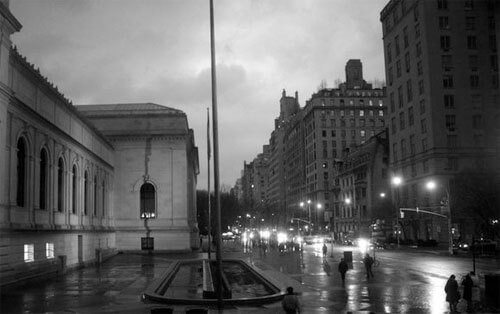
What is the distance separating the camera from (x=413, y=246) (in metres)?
82.7

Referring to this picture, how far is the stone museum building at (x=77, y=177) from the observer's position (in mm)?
30266

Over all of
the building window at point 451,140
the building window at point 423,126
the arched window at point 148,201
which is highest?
the building window at point 423,126

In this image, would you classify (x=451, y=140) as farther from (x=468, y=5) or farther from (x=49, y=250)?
(x=49, y=250)

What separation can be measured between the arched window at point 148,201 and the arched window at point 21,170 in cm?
3452

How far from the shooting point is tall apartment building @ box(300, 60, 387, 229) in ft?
498

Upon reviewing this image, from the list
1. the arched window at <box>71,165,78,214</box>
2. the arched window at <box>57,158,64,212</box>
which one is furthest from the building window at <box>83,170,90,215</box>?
the arched window at <box>57,158,64,212</box>

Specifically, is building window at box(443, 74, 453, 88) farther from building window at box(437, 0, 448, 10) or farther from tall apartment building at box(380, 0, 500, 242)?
building window at box(437, 0, 448, 10)

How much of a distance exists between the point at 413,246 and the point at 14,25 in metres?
67.5

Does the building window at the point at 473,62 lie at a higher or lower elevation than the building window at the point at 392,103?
higher

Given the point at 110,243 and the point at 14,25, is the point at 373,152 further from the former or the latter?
the point at 14,25

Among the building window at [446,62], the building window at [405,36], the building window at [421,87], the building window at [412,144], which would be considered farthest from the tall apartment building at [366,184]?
the building window at [446,62]

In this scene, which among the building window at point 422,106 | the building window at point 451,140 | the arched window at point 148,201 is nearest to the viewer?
the arched window at point 148,201

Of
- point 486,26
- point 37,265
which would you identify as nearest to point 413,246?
point 486,26

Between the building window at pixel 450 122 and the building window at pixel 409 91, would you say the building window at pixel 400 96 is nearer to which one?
the building window at pixel 409 91
